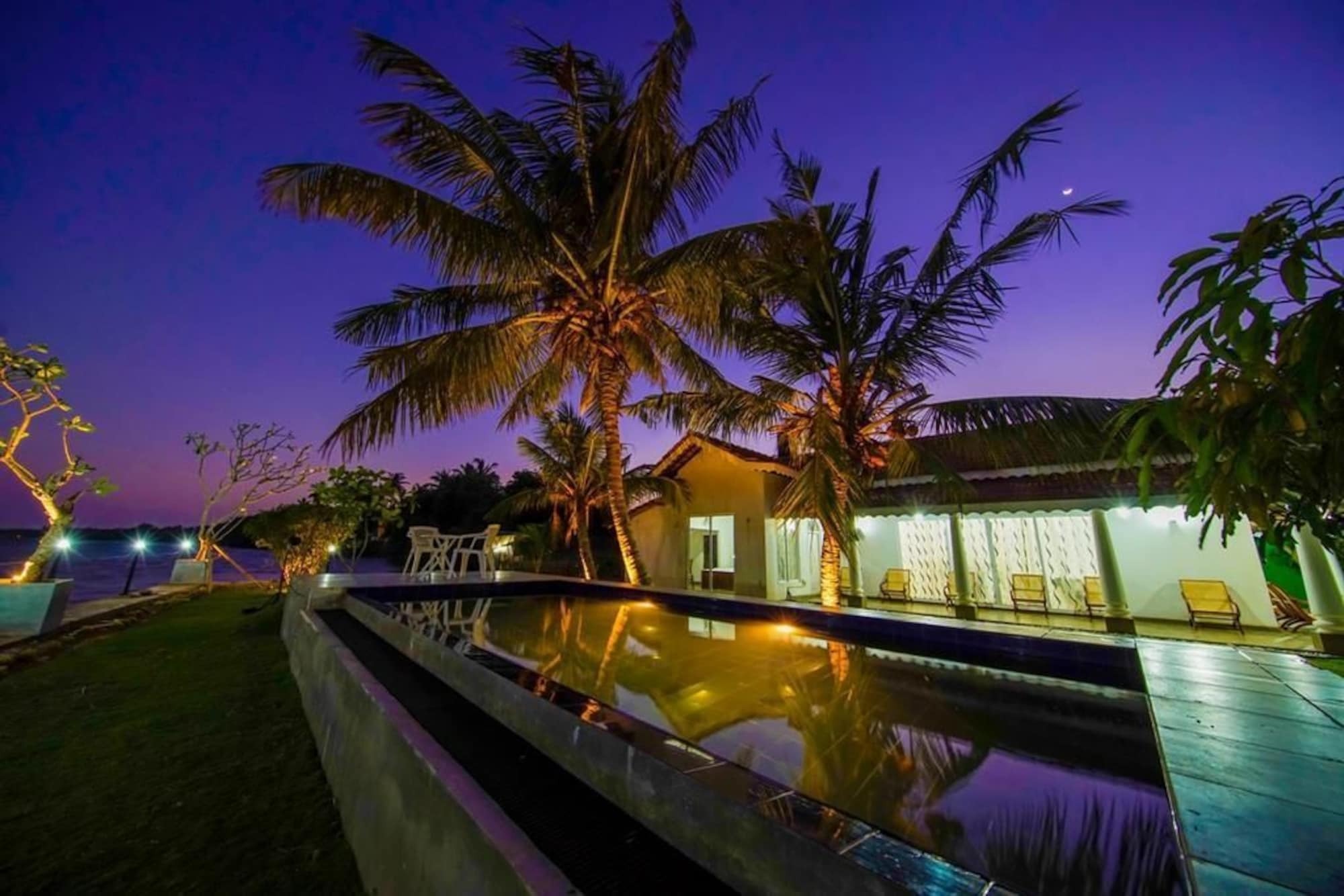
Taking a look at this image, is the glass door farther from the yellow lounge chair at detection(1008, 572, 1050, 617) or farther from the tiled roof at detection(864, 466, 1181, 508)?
the yellow lounge chair at detection(1008, 572, 1050, 617)

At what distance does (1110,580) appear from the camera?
29.8 ft

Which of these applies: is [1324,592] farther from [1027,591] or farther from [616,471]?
[616,471]

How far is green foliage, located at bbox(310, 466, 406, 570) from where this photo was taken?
11.4 metres

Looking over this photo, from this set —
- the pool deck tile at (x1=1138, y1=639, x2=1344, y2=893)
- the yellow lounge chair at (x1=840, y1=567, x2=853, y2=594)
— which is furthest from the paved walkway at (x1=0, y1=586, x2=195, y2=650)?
the yellow lounge chair at (x1=840, y1=567, x2=853, y2=594)

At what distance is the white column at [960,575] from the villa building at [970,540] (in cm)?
3

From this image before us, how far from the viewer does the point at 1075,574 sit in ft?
38.8

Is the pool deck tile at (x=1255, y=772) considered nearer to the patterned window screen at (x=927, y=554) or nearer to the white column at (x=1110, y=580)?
the white column at (x=1110, y=580)

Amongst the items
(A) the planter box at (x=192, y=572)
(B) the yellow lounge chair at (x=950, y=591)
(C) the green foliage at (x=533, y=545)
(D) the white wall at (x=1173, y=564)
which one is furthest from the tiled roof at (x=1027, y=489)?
Result: (A) the planter box at (x=192, y=572)

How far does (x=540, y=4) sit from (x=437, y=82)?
2.78m

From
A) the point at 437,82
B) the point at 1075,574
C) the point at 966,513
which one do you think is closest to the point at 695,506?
the point at 966,513

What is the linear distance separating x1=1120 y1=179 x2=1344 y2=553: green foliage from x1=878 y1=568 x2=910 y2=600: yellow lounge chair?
12.6 m

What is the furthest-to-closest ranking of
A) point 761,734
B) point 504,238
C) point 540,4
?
1. point 540,4
2. point 504,238
3. point 761,734

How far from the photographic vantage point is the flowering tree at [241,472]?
16.0m

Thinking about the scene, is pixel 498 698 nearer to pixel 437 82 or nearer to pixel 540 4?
pixel 437 82
